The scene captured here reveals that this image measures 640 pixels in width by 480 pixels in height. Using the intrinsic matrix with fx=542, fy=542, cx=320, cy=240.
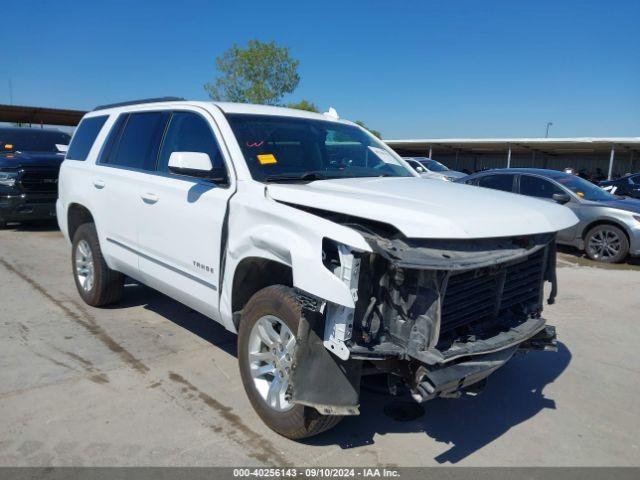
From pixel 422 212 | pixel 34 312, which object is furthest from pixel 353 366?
pixel 34 312

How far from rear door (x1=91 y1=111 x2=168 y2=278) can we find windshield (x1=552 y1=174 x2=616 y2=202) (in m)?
8.20

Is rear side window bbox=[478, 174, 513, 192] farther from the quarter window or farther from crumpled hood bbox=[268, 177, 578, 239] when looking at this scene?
crumpled hood bbox=[268, 177, 578, 239]

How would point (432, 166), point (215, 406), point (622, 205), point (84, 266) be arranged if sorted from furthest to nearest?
1. point (432, 166)
2. point (622, 205)
3. point (84, 266)
4. point (215, 406)

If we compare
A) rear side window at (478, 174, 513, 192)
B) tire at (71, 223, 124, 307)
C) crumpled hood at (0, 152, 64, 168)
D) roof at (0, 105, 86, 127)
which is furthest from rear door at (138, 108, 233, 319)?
roof at (0, 105, 86, 127)

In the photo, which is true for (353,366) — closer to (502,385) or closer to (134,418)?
(134,418)

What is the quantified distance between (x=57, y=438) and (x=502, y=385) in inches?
126

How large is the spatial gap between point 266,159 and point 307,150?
48cm

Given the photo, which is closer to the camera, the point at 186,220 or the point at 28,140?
the point at 186,220

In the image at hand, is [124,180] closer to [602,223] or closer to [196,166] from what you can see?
[196,166]

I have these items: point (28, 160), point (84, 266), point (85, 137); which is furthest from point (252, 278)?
point (28, 160)

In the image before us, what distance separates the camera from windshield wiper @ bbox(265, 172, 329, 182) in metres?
3.68

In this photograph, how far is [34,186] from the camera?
1032 centimetres

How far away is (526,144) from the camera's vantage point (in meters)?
30.2

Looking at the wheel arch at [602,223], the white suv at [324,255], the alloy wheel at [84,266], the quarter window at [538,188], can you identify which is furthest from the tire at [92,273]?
the wheel arch at [602,223]
